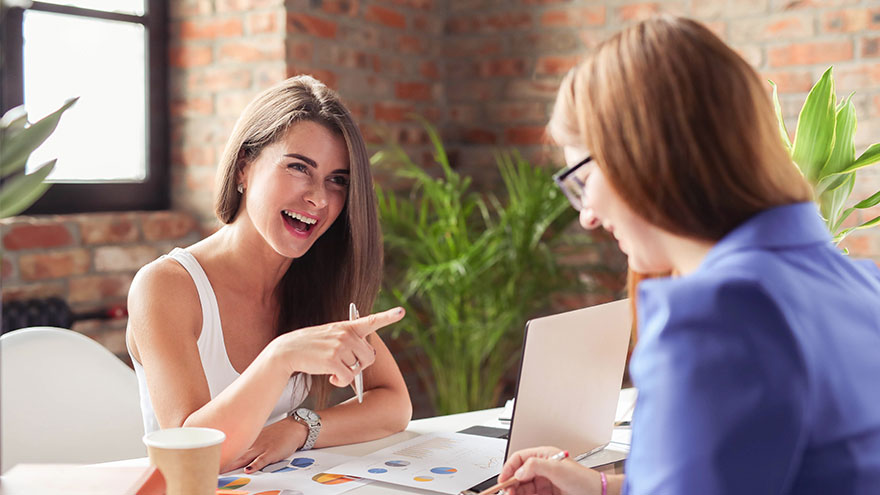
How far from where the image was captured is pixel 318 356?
138 centimetres

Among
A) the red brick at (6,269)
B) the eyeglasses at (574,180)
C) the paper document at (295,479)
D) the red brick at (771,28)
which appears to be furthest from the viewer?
the red brick at (771,28)

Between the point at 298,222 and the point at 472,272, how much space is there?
3.76ft

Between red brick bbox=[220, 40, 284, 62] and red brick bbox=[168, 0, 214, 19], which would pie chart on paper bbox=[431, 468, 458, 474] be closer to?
red brick bbox=[220, 40, 284, 62]

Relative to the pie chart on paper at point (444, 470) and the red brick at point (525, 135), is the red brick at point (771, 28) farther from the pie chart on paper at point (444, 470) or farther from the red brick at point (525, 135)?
the pie chart on paper at point (444, 470)

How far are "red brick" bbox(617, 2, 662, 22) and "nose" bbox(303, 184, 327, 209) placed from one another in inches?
71.0

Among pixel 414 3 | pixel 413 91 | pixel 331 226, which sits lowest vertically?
pixel 331 226

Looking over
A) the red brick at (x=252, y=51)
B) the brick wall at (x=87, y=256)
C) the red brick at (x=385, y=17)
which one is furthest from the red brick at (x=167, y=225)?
the red brick at (x=385, y=17)

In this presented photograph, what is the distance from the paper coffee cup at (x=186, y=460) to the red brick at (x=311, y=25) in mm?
2029

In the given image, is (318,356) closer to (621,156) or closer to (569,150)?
(569,150)

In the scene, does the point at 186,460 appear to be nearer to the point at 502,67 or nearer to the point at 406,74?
the point at 406,74

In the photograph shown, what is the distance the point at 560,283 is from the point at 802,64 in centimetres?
104

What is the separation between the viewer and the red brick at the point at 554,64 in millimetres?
3264

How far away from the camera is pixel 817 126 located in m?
1.70

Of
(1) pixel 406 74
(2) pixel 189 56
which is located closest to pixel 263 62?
(2) pixel 189 56
